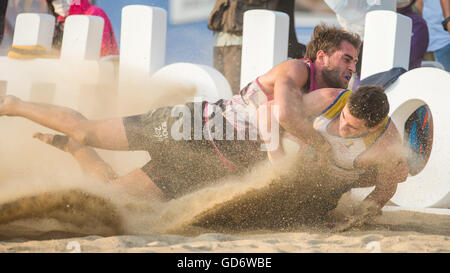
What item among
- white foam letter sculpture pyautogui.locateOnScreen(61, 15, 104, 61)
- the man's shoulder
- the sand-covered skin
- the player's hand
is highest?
white foam letter sculpture pyautogui.locateOnScreen(61, 15, 104, 61)

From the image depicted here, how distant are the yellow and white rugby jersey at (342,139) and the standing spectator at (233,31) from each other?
1.76m

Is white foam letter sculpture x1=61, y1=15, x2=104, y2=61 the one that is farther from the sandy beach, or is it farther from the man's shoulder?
the man's shoulder

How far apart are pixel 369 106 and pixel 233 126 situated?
2.65 feet

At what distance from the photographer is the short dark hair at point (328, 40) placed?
10.9 feet

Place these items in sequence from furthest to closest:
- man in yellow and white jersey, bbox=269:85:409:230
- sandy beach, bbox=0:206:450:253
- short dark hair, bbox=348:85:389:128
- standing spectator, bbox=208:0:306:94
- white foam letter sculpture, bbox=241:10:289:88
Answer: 1. standing spectator, bbox=208:0:306:94
2. white foam letter sculpture, bbox=241:10:289:88
3. man in yellow and white jersey, bbox=269:85:409:230
4. short dark hair, bbox=348:85:389:128
5. sandy beach, bbox=0:206:450:253

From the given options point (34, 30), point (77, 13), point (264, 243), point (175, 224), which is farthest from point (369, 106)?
point (34, 30)

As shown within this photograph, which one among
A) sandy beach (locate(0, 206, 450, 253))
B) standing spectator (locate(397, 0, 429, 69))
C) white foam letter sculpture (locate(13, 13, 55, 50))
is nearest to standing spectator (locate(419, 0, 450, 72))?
standing spectator (locate(397, 0, 429, 69))

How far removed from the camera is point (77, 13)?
5133 mm

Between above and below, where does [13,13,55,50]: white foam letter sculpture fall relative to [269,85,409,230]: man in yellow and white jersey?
above

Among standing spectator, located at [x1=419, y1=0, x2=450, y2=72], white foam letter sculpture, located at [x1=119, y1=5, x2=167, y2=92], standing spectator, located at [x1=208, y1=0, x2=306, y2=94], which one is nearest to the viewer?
standing spectator, located at [x1=208, y1=0, x2=306, y2=94]

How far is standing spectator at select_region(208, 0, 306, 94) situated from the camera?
4.46m

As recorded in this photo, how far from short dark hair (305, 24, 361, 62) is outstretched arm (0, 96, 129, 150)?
4.31ft
